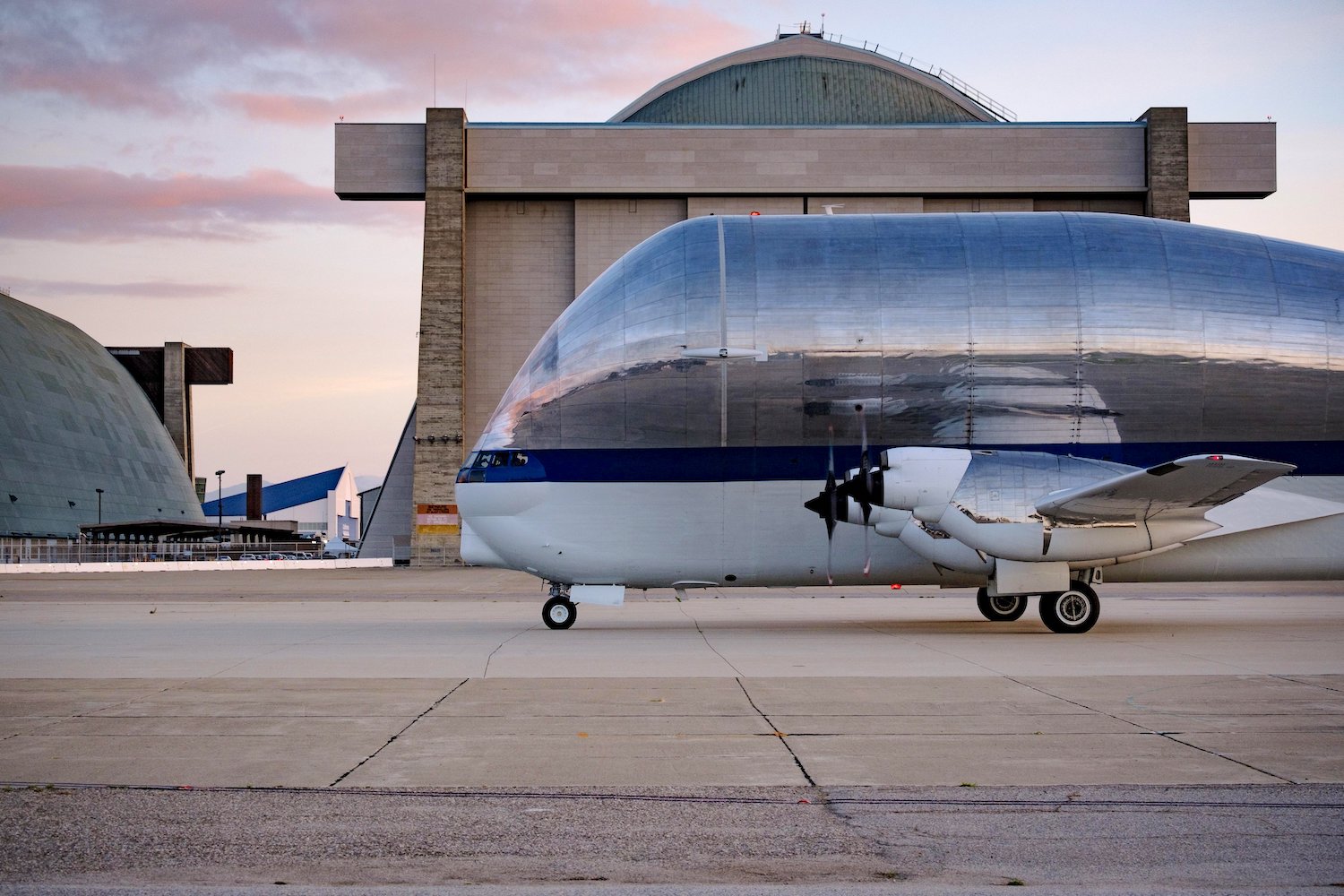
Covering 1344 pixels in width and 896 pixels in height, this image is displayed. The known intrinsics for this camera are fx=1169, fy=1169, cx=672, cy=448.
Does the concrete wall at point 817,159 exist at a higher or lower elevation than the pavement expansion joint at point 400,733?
higher

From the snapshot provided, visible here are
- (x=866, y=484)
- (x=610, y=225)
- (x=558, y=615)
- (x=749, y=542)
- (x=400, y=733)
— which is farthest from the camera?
(x=610, y=225)

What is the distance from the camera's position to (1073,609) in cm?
2016

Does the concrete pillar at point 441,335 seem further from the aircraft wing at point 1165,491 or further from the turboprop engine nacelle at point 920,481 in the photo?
the aircraft wing at point 1165,491

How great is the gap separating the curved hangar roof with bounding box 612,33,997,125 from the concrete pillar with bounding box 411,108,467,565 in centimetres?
1388

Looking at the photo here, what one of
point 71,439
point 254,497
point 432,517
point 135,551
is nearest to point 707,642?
point 432,517

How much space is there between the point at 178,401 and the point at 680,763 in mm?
139233

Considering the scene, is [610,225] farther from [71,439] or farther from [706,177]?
[71,439]

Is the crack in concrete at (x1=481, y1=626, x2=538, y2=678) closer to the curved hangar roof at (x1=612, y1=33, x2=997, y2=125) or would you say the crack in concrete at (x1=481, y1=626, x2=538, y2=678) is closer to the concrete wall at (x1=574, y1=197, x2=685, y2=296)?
the concrete wall at (x1=574, y1=197, x2=685, y2=296)

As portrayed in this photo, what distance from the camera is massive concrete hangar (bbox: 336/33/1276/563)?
A: 6525cm

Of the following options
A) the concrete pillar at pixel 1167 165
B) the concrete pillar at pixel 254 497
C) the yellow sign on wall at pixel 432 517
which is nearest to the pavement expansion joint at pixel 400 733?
the yellow sign on wall at pixel 432 517

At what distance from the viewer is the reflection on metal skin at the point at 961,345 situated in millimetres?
20516

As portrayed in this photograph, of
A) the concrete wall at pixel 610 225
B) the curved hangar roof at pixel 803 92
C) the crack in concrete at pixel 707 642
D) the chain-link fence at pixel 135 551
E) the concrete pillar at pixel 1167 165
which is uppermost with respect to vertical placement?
the curved hangar roof at pixel 803 92

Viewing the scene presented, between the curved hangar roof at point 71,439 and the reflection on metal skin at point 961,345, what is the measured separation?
89161 millimetres

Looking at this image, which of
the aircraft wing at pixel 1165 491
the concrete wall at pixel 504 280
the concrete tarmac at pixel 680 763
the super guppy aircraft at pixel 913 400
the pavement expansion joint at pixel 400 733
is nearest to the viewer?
the concrete tarmac at pixel 680 763
